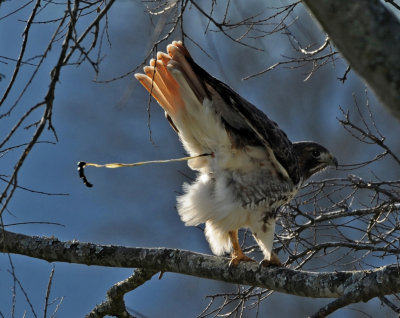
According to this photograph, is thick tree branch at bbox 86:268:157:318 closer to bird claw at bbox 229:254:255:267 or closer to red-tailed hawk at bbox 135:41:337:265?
bird claw at bbox 229:254:255:267

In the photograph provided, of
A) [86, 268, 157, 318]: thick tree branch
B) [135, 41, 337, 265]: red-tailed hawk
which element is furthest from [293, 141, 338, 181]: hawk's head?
[86, 268, 157, 318]: thick tree branch

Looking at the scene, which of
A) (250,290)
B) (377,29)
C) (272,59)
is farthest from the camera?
(272,59)

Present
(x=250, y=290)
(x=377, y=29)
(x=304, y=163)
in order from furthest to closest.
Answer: (x=304, y=163) → (x=250, y=290) → (x=377, y=29)

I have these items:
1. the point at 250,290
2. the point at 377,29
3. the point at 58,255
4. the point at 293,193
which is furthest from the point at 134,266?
the point at 377,29

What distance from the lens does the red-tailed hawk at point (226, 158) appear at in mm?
3576

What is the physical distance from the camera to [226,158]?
377 centimetres

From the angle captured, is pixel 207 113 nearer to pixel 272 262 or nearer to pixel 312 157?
pixel 272 262

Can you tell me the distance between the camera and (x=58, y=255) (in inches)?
123

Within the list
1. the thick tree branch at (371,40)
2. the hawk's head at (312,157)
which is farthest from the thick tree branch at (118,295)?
the thick tree branch at (371,40)

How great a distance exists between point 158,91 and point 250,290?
122 cm

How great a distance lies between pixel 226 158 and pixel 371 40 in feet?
8.06

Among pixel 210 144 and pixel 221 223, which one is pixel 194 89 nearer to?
pixel 210 144

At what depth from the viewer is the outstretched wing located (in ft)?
11.5

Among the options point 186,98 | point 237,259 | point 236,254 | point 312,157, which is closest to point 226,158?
point 186,98
